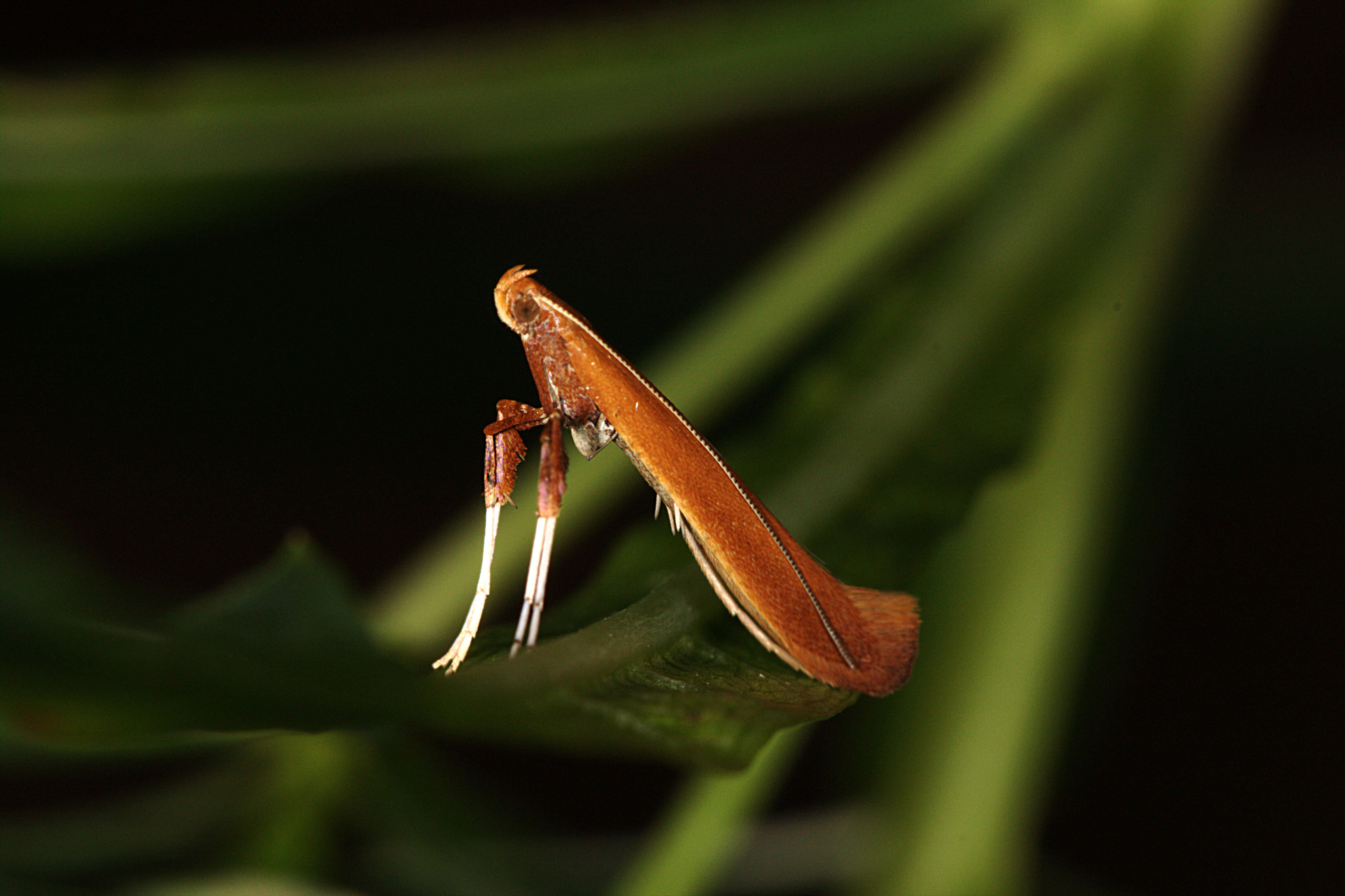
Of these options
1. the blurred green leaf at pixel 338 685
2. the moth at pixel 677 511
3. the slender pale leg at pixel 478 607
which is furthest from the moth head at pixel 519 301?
the blurred green leaf at pixel 338 685

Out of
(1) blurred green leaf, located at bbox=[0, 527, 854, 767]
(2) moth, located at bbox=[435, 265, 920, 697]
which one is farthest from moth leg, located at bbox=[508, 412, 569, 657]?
(1) blurred green leaf, located at bbox=[0, 527, 854, 767]

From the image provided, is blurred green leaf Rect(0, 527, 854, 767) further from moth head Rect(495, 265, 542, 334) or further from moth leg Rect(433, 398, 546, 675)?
moth head Rect(495, 265, 542, 334)

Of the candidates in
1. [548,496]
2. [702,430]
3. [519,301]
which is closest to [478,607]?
[548,496]

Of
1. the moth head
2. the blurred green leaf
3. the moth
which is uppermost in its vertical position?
the moth head

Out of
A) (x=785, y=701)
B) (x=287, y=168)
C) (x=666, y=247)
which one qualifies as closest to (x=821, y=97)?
(x=666, y=247)

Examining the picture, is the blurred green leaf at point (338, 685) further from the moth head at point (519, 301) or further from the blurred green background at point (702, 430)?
the moth head at point (519, 301)

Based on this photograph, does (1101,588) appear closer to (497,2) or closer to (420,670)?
(420,670)
